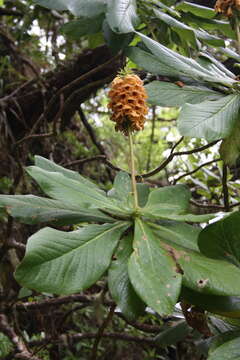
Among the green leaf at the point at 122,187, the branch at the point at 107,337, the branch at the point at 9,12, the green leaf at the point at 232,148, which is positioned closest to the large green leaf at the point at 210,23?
the green leaf at the point at 232,148

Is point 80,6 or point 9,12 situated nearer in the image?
point 80,6

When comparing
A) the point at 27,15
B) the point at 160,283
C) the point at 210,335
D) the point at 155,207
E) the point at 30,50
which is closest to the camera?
the point at 160,283

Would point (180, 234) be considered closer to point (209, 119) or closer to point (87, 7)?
point (209, 119)

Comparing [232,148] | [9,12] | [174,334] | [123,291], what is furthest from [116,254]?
[9,12]

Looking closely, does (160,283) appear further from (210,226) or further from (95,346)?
(95,346)

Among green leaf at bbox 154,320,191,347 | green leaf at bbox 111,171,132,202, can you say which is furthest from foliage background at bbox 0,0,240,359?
green leaf at bbox 111,171,132,202

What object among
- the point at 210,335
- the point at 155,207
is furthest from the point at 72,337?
the point at 155,207
